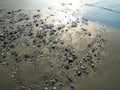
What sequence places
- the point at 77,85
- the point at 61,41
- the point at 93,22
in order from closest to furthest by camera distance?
the point at 77,85
the point at 61,41
the point at 93,22

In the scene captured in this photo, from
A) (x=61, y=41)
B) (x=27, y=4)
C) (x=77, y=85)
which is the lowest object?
(x=77, y=85)

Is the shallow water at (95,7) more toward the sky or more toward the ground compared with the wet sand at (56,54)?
more toward the sky

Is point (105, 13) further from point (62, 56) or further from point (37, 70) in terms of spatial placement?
point (37, 70)

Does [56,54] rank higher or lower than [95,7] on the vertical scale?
lower

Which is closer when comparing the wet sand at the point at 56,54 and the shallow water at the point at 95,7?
the wet sand at the point at 56,54

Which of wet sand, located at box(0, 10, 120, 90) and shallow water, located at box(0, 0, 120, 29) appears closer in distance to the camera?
wet sand, located at box(0, 10, 120, 90)

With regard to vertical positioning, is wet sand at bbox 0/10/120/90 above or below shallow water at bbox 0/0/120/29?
below

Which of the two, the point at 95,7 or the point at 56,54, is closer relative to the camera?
the point at 56,54

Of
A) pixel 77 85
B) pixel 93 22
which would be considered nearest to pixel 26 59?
pixel 77 85
